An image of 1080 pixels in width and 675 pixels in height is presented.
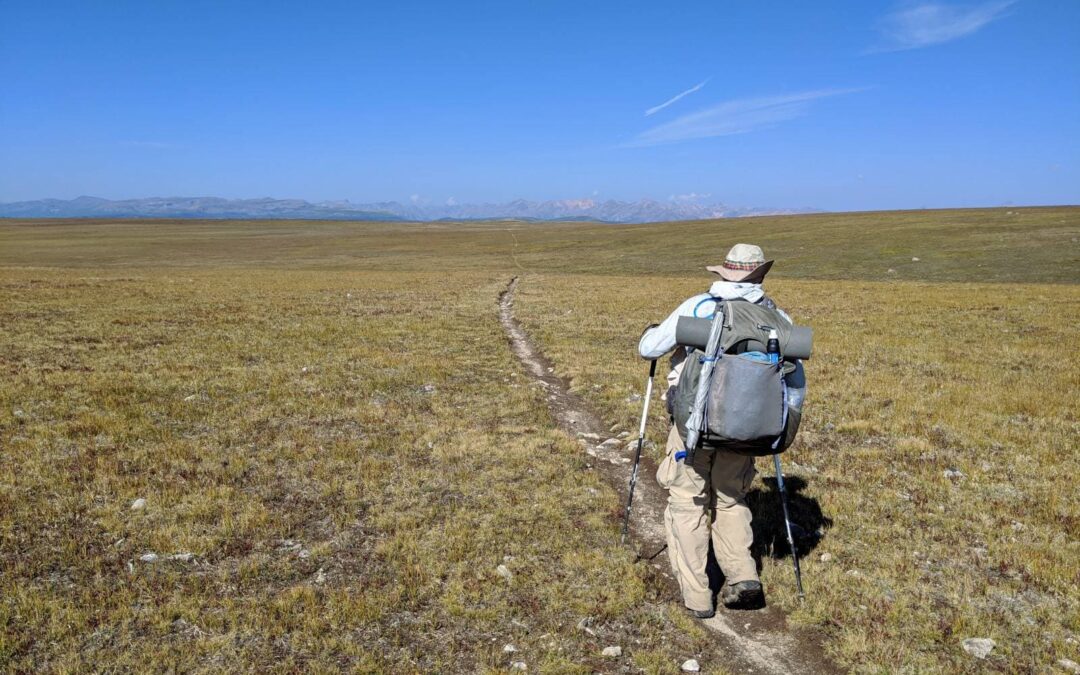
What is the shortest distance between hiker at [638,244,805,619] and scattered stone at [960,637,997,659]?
70.0 inches

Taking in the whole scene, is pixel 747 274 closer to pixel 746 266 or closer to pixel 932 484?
pixel 746 266

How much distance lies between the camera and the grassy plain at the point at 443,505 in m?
5.79

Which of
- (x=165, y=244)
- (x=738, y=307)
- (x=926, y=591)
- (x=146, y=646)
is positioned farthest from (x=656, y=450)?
(x=165, y=244)

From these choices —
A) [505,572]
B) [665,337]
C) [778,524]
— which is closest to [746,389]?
[665,337]

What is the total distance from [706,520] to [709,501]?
20cm

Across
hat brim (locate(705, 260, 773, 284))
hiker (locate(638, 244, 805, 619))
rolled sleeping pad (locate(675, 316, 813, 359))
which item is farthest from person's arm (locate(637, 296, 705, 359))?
hat brim (locate(705, 260, 773, 284))

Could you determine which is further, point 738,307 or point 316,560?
point 316,560

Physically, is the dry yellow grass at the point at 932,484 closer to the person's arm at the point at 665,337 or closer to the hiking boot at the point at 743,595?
the hiking boot at the point at 743,595

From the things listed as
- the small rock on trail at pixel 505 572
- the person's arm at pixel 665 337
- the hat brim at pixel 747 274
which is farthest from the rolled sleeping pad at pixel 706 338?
the small rock on trail at pixel 505 572

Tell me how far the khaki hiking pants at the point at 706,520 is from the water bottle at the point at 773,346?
1143mm

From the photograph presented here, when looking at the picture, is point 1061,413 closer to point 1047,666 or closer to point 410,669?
point 1047,666

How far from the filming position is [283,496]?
8.92 m

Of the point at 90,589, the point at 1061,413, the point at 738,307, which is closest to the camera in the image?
the point at 738,307

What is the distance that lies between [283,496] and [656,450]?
6.23 m
